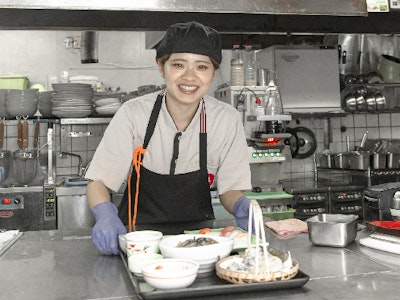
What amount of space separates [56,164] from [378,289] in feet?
15.3

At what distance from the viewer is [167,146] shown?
2.58 m

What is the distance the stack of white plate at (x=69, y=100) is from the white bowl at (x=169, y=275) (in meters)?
3.60

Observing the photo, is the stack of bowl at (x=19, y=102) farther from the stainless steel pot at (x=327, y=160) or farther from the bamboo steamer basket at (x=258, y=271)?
the bamboo steamer basket at (x=258, y=271)

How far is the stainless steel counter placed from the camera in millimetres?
1381

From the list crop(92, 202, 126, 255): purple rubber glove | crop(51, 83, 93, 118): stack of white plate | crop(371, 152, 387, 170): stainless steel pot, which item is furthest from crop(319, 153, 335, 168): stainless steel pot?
crop(92, 202, 126, 255): purple rubber glove

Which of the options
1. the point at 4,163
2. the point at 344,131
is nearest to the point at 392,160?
the point at 344,131

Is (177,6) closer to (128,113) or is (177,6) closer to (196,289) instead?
(128,113)

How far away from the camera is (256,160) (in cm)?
488

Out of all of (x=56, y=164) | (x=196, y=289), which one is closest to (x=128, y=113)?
(x=196, y=289)

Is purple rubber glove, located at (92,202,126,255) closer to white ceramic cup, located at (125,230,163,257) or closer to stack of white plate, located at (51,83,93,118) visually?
white ceramic cup, located at (125,230,163,257)

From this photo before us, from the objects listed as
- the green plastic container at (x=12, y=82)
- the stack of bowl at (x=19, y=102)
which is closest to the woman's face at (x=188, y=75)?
the stack of bowl at (x=19, y=102)

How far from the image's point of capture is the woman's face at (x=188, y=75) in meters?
2.28

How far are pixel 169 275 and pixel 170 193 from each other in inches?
47.2

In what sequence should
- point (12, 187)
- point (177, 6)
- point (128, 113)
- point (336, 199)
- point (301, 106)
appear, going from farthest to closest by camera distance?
point (301, 106) < point (336, 199) < point (12, 187) < point (128, 113) < point (177, 6)
